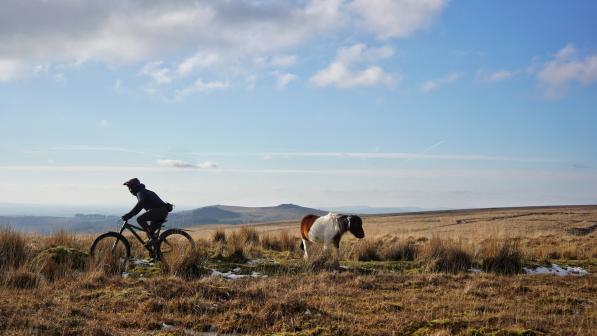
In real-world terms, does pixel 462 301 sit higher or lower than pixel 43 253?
lower

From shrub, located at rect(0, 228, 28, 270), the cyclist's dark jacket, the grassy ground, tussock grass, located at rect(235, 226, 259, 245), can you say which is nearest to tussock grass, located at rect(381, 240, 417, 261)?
the grassy ground

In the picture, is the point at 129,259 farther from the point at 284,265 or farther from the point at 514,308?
the point at 514,308

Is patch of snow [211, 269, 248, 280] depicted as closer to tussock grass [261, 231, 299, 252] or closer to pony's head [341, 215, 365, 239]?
pony's head [341, 215, 365, 239]

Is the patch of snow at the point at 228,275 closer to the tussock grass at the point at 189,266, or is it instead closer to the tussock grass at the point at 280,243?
the tussock grass at the point at 189,266

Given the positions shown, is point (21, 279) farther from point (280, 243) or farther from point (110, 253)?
point (280, 243)

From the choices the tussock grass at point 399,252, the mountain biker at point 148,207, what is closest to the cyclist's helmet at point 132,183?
the mountain biker at point 148,207

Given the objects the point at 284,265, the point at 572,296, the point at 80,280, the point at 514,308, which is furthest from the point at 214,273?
the point at 572,296

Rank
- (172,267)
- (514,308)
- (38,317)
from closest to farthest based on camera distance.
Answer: (38,317) → (514,308) → (172,267)

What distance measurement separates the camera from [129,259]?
1245 cm

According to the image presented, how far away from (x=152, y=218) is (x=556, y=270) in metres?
10.2

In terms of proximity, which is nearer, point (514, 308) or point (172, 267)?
point (514, 308)

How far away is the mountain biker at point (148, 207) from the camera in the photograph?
12.9 metres

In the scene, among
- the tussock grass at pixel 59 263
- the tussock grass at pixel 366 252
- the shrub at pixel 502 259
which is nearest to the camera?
the tussock grass at pixel 59 263

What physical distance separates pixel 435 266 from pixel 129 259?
7.35 meters
